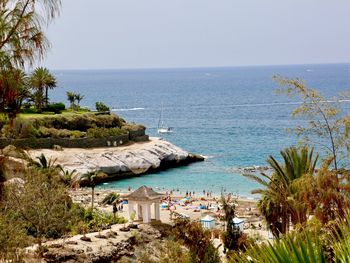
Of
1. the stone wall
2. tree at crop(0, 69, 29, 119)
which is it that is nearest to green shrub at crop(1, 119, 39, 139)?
the stone wall

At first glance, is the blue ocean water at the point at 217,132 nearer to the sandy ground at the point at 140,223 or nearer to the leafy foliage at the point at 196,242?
the sandy ground at the point at 140,223

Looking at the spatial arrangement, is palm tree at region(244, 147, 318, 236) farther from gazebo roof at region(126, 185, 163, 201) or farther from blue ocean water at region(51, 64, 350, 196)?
blue ocean water at region(51, 64, 350, 196)

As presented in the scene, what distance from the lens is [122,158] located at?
64188 millimetres

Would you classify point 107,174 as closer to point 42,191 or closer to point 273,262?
point 42,191

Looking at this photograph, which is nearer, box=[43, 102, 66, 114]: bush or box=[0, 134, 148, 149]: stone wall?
box=[0, 134, 148, 149]: stone wall

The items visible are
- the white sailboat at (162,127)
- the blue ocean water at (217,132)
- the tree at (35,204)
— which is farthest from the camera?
the white sailboat at (162,127)

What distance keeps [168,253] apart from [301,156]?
6.34 metres

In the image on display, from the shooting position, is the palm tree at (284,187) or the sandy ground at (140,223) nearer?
the palm tree at (284,187)

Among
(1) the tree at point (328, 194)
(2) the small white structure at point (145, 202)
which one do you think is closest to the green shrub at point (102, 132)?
(2) the small white structure at point (145, 202)

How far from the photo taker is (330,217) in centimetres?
1630

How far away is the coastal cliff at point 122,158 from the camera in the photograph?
59719 millimetres

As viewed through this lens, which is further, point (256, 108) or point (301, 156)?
point (256, 108)

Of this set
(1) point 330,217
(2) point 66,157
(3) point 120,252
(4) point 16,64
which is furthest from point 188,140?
(4) point 16,64

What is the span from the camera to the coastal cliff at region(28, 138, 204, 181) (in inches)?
2351
